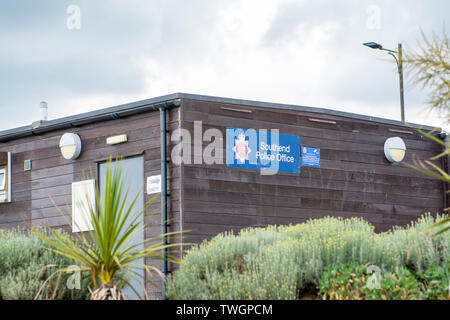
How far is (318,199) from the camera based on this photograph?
13.0 m

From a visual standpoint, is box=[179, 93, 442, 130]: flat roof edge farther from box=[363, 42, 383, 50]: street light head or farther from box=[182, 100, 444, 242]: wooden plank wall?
box=[363, 42, 383, 50]: street light head

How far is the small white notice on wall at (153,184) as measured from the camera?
38.5ft

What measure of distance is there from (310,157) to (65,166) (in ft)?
14.5

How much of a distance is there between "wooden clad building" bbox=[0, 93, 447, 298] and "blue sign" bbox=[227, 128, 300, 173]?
0.09 meters

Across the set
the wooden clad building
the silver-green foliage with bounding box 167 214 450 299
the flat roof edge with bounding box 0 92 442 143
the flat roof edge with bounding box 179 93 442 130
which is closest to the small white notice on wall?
the wooden clad building

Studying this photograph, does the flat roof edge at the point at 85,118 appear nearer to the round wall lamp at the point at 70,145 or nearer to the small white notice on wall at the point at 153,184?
the round wall lamp at the point at 70,145

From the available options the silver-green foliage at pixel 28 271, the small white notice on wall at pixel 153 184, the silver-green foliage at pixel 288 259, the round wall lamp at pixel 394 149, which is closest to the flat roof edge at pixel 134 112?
the round wall lamp at pixel 394 149

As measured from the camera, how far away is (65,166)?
13367 mm

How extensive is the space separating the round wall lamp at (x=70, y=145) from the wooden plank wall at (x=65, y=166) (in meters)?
0.10

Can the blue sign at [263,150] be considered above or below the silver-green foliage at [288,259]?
above

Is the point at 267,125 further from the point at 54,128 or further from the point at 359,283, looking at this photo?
the point at 359,283

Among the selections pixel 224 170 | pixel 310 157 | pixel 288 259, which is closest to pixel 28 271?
pixel 288 259

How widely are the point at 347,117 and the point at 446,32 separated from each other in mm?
6062
